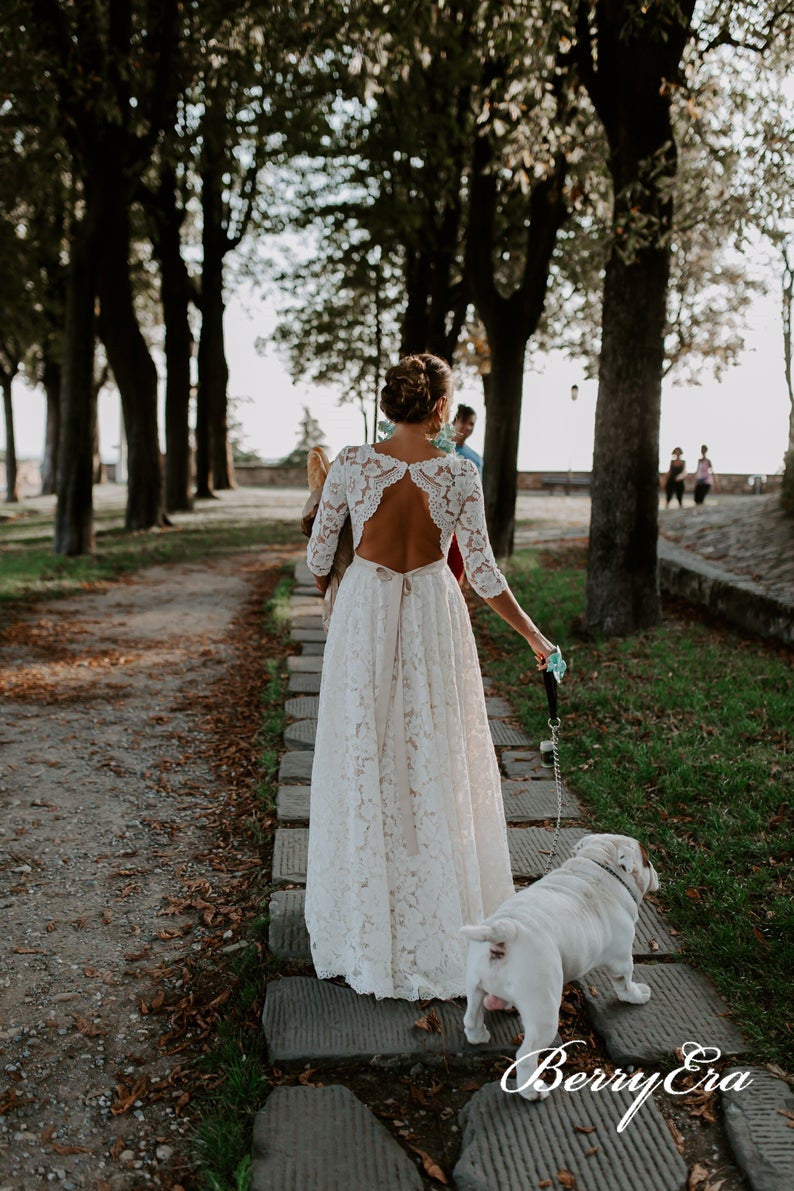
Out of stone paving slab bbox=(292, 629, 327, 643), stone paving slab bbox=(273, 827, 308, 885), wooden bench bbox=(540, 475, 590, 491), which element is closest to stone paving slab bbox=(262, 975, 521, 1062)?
stone paving slab bbox=(273, 827, 308, 885)

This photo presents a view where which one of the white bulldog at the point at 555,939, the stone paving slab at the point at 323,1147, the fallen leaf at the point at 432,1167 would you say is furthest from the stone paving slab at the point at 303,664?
the fallen leaf at the point at 432,1167

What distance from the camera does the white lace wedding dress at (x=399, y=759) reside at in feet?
10.5

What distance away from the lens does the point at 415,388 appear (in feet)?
10.3

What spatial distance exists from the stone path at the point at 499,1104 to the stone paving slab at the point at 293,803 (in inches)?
27.2

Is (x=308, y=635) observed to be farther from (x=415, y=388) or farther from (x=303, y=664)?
(x=415, y=388)

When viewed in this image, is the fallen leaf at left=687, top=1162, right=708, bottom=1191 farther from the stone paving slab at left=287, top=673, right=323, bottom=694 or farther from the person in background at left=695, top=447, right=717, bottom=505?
the person in background at left=695, top=447, right=717, bottom=505

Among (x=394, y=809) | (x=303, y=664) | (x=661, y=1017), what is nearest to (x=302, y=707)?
(x=303, y=664)

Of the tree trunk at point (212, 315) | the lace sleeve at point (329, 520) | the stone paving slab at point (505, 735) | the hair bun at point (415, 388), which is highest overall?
the tree trunk at point (212, 315)

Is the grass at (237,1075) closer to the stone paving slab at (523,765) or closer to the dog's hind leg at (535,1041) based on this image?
the dog's hind leg at (535,1041)

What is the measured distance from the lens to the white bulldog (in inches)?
101

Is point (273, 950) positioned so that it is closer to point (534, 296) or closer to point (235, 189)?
point (534, 296)

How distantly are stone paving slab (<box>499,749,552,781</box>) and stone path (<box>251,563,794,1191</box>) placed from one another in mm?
1576

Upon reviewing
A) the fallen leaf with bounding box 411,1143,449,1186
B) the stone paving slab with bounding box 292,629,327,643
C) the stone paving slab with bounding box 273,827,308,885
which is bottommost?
the fallen leaf with bounding box 411,1143,449,1186

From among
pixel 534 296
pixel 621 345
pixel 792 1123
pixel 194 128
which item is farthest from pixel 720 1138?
pixel 194 128
